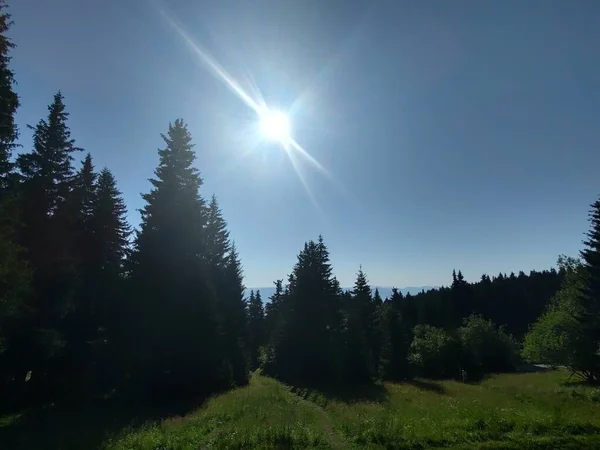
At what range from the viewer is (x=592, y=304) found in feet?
120

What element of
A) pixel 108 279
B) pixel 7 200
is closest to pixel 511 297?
pixel 108 279

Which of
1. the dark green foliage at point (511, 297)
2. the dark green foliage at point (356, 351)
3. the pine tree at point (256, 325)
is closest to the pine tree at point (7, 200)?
the dark green foliage at point (356, 351)

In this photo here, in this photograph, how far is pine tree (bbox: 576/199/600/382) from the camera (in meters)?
36.1

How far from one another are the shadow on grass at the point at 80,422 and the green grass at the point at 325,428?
0.15 feet

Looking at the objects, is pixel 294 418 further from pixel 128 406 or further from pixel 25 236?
pixel 25 236

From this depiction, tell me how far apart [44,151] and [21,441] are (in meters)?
16.5

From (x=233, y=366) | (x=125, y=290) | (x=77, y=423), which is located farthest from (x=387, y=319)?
(x=77, y=423)

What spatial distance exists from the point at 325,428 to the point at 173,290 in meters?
13.2

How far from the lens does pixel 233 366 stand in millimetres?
32344

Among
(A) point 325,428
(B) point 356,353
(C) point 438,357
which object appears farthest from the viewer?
(C) point 438,357

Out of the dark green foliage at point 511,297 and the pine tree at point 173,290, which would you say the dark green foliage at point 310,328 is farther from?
the dark green foliage at point 511,297

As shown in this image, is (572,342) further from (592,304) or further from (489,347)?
(489,347)

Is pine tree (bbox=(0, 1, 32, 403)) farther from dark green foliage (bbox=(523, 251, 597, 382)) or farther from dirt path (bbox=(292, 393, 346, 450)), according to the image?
dark green foliage (bbox=(523, 251, 597, 382))

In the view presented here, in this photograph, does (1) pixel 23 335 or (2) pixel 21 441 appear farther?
(1) pixel 23 335
